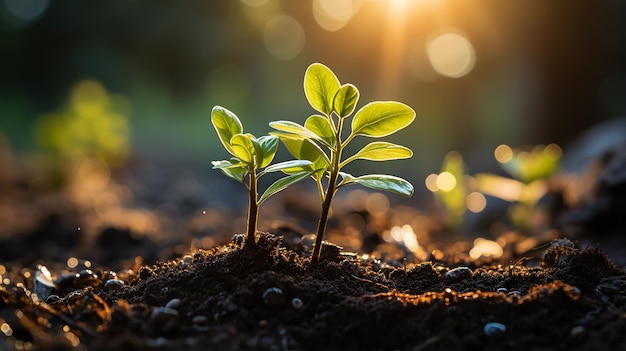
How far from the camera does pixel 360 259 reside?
2082mm

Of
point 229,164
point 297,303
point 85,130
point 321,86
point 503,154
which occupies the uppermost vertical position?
point 85,130

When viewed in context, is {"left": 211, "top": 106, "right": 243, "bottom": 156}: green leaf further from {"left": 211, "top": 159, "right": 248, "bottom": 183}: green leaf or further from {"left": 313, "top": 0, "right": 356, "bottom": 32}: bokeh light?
{"left": 313, "top": 0, "right": 356, "bottom": 32}: bokeh light

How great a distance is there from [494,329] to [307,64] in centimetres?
1195

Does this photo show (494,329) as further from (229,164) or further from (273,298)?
(229,164)

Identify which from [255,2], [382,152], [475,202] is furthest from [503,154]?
[255,2]

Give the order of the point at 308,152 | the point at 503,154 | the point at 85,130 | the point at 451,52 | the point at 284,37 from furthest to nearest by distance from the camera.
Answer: the point at 284,37 < the point at 451,52 < the point at 85,130 < the point at 503,154 < the point at 308,152

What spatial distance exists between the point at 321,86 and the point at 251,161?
306mm

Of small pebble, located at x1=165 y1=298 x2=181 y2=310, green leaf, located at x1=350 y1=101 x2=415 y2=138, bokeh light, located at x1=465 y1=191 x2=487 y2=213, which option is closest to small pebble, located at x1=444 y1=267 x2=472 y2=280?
green leaf, located at x1=350 y1=101 x2=415 y2=138

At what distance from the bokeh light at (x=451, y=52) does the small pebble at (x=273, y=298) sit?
8.43 metres

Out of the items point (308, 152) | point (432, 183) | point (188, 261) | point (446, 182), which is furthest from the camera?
point (432, 183)

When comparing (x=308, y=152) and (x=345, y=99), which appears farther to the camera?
(x=308, y=152)

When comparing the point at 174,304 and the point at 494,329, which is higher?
the point at 174,304

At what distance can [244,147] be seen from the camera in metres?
1.61

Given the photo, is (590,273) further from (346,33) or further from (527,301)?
(346,33)
